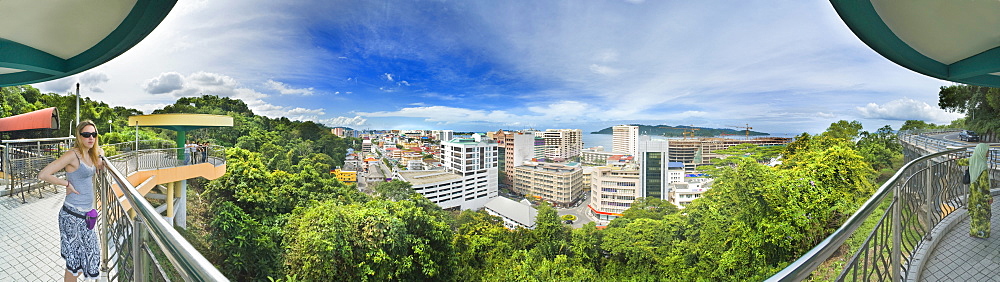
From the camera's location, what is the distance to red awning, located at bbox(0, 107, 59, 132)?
12.9ft

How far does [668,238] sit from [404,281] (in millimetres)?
8964

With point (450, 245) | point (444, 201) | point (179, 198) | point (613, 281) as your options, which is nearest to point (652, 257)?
point (613, 281)

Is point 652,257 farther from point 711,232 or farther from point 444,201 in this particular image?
point 444,201

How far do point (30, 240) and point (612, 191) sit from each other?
69.3ft

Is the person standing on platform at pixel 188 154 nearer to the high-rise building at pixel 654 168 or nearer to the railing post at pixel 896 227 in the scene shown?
the railing post at pixel 896 227

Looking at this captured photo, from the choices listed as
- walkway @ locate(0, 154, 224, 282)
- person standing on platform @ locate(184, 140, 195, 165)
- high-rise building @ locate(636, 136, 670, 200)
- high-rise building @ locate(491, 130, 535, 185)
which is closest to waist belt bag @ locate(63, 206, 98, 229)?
walkway @ locate(0, 154, 224, 282)

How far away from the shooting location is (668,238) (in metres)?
11.9

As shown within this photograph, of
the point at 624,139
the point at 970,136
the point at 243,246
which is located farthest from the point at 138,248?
the point at 624,139

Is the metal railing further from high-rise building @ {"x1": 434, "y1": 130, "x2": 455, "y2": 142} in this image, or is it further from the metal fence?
high-rise building @ {"x1": 434, "y1": 130, "x2": 455, "y2": 142}

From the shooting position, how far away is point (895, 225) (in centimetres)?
98

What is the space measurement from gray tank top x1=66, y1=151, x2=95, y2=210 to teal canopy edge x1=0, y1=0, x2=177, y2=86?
340 millimetres

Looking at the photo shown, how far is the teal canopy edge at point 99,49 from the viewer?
3.84ft

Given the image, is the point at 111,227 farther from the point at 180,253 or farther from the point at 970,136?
the point at 970,136

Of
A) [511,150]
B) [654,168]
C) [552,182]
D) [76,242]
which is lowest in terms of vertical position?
[552,182]
